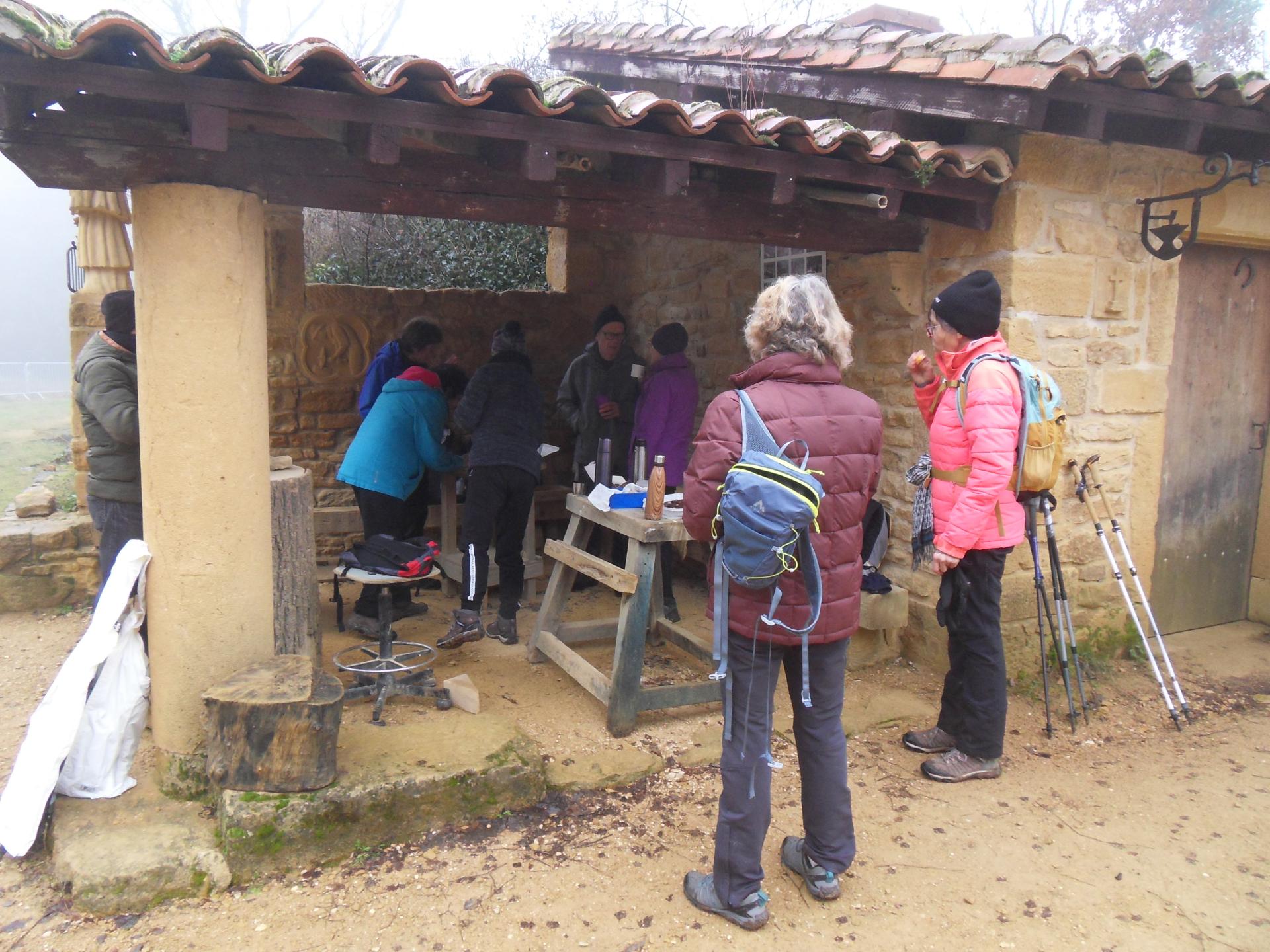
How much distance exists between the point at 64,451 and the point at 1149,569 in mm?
14063

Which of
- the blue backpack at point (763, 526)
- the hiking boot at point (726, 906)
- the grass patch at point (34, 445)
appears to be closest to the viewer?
the blue backpack at point (763, 526)

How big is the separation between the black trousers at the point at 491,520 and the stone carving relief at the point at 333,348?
2234mm

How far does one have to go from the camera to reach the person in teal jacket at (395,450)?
201 inches

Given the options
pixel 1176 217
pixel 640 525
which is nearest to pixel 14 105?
pixel 640 525

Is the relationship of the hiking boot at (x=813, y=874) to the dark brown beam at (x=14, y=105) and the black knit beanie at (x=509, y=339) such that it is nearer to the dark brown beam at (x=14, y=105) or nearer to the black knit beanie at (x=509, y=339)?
the black knit beanie at (x=509, y=339)

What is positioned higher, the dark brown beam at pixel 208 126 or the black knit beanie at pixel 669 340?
the dark brown beam at pixel 208 126

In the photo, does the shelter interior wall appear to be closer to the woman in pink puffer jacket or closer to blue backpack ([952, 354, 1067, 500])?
the woman in pink puffer jacket

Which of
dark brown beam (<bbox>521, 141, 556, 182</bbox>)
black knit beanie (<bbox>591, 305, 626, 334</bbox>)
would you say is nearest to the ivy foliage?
black knit beanie (<bbox>591, 305, 626, 334</bbox>)

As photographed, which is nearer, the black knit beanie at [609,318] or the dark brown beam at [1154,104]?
the dark brown beam at [1154,104]

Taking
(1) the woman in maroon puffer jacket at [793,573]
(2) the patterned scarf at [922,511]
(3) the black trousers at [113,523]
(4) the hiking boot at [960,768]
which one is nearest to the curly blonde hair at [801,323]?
(1) the woman in maroon puffer jacket at [793,573]

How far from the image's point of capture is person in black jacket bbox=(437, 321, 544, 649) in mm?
5113

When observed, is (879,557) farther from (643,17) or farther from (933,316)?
(643,17)

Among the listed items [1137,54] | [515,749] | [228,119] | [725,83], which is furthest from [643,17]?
[515,749]

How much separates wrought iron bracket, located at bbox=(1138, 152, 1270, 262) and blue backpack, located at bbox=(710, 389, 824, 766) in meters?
A: 3.16
